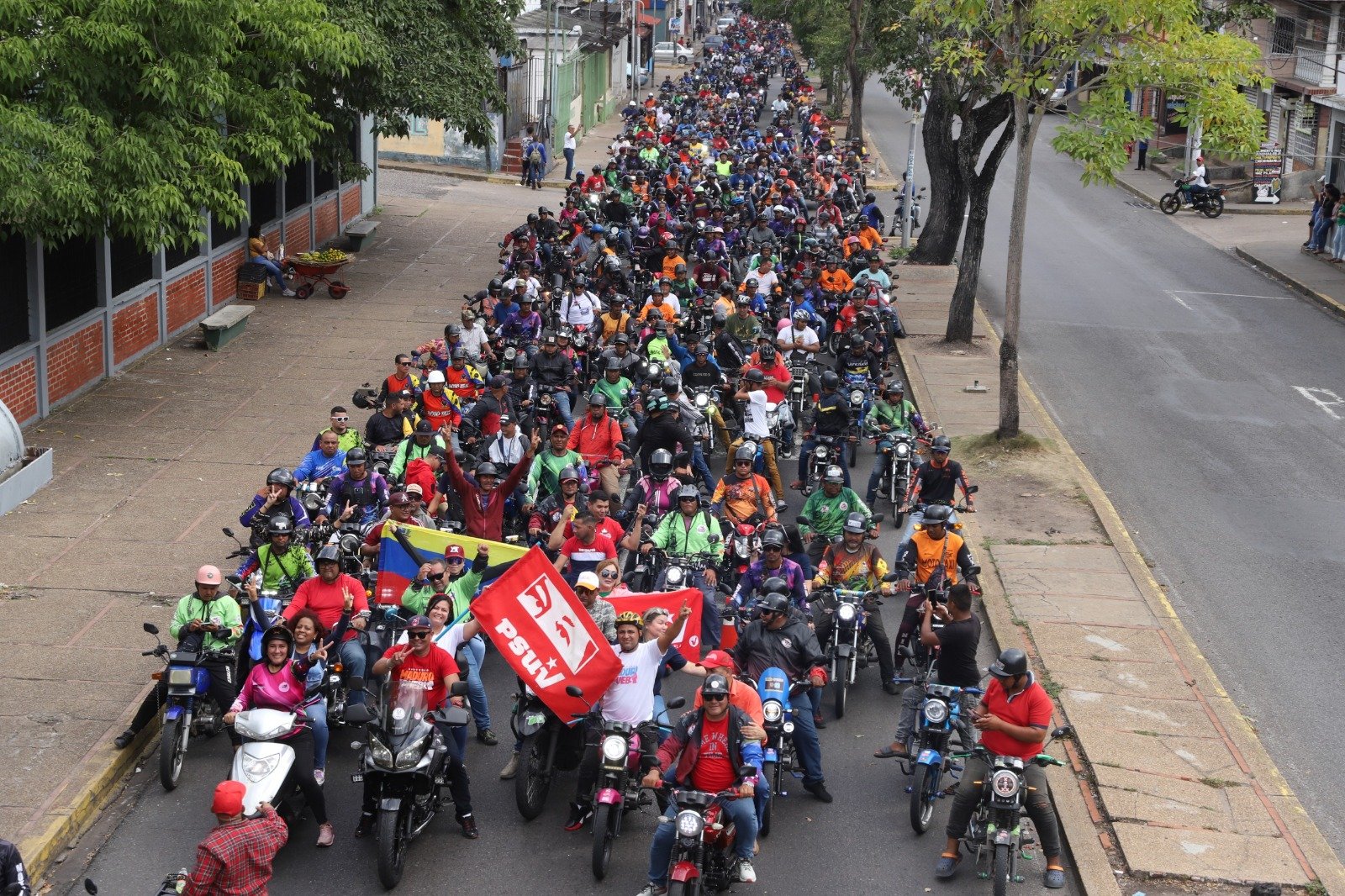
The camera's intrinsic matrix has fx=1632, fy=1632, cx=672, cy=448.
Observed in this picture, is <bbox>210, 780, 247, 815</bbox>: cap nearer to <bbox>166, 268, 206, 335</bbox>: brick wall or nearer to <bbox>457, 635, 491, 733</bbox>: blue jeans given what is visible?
<bbox>457, 635, 491, 733</bbox>: blue jeans

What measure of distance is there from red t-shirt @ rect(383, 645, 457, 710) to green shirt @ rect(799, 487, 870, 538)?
15.2 ft

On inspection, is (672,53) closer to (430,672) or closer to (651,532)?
(651,532)

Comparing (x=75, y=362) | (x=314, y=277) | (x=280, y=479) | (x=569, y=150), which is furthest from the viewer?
(x=569, y=150)

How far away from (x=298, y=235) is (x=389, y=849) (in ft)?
79.2

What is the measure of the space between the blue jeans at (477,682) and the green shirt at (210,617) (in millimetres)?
1725

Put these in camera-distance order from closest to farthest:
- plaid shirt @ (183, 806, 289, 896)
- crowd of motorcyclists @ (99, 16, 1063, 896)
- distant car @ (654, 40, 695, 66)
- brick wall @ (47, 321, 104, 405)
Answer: plaid shirt @ (183, 806, 289, 896) → crowd of motorcyclists @ (99, 16, 1063, 896) → brick wall @ (47, 321, 104, 405) → distant car @ (654, 40, 695, 66)

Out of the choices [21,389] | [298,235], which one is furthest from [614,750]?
[298,235]

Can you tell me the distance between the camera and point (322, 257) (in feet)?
101

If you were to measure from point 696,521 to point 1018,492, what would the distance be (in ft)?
22.1

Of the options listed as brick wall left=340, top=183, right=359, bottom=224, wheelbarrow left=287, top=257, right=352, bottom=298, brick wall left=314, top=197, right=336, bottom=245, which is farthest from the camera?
brick wall left=340, top=183, right=359, bottom=224

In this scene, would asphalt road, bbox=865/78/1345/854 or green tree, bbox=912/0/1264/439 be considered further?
green tree, bbox=912/0/1264/439

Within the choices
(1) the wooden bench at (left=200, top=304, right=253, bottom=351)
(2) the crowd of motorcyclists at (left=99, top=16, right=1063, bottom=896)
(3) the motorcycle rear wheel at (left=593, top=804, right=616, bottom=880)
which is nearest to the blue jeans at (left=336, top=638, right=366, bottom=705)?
(2) the crowd of motorcyclists at (left=99, top=16, right=1063, bottom=896)

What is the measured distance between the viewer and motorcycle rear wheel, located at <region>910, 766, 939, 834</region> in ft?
36.6

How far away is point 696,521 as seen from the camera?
553 inches
